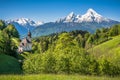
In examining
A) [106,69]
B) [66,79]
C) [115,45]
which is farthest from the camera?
[115,45]

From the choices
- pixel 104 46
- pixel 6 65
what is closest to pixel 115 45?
pixel 104 46

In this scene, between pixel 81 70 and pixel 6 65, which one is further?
pixel 6 65

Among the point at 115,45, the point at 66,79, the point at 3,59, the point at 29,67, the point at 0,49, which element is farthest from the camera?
the point at 115,45

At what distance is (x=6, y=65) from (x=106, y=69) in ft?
104

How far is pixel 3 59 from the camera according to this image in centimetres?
8725

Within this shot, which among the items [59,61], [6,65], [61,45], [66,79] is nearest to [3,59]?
[6,65]

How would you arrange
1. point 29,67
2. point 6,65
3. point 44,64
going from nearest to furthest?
point 44,64, point 29,67, point 6,65

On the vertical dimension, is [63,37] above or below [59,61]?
above

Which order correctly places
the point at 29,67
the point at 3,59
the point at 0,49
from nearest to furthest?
the point at 29,67 < the point at 3,59 < the point at 0,49

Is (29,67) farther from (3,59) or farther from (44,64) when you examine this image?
(3,59)

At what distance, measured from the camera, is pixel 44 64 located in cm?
5809

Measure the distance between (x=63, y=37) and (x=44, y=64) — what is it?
40.5 meters

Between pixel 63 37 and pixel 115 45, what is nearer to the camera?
pixel 63 37

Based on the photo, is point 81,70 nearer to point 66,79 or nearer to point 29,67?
point 29,67
